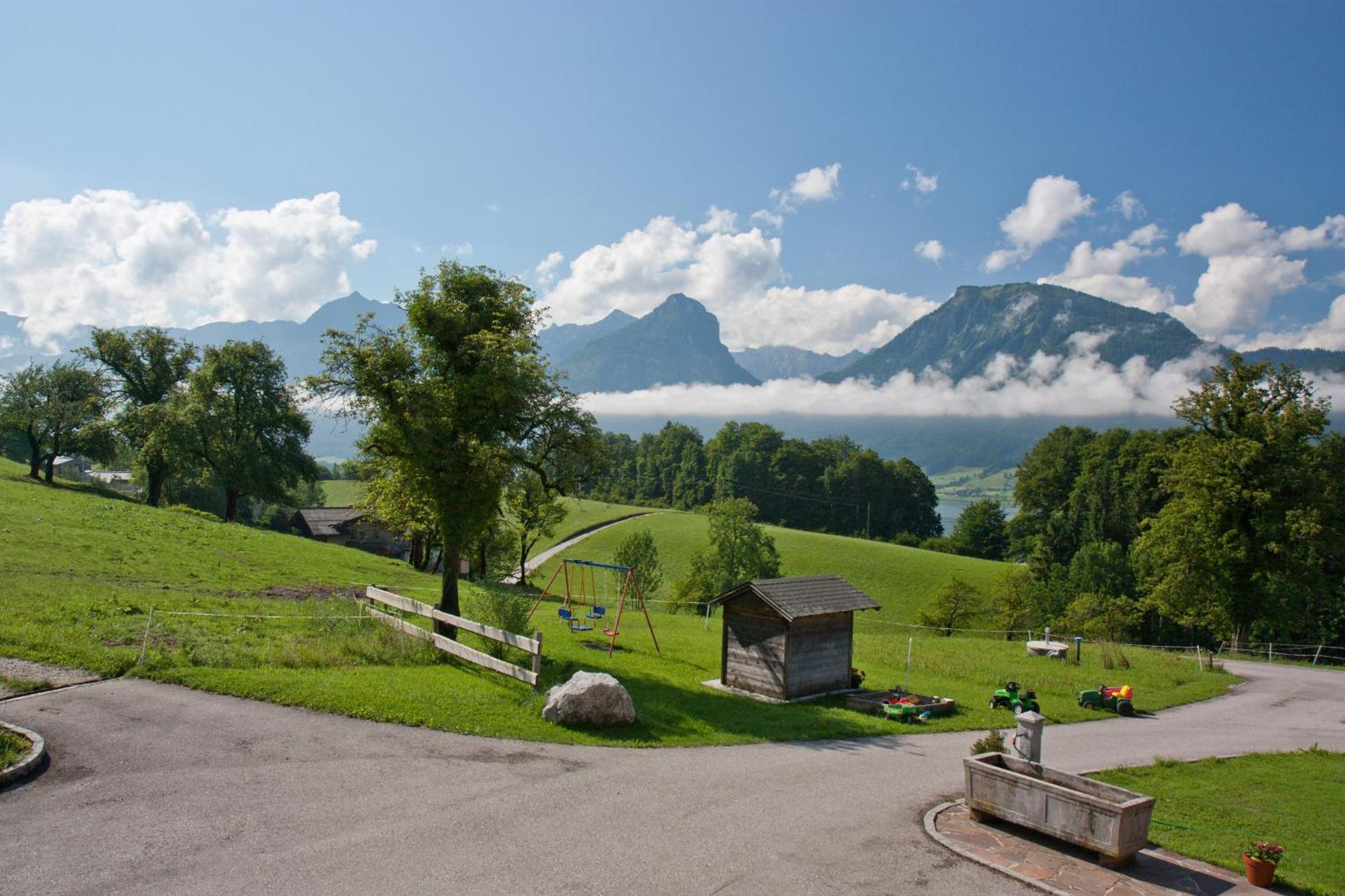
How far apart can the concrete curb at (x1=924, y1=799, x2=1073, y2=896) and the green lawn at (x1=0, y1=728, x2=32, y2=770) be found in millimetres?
13235

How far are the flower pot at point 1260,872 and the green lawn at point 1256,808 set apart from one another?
1.22 ft

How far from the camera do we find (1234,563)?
37281 mm

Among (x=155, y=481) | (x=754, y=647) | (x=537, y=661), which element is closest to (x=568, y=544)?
(x=155, y=481)

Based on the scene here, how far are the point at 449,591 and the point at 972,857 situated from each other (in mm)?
15758

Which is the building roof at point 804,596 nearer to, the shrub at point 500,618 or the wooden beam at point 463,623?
the shrub at point 500,618

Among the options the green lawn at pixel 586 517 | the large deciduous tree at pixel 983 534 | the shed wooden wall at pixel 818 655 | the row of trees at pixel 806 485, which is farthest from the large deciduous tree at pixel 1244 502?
the row of trees at pixel 806 485

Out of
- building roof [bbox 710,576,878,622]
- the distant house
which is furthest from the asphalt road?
the distant house

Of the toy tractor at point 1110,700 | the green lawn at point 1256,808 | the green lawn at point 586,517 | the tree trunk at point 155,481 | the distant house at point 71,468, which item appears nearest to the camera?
the green lawn at point 1256,808

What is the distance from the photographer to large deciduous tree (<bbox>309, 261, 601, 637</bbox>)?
66.3 feet

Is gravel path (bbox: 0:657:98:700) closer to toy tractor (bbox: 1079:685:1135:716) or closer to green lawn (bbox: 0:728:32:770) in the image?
green lawn (bbox: 0:728:32:770)

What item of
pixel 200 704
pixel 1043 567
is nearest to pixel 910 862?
pixel 200 704

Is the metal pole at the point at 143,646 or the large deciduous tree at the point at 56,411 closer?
the metal pole at the point at 143,646

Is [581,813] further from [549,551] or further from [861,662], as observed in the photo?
[549,551]

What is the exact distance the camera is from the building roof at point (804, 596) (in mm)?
20828
